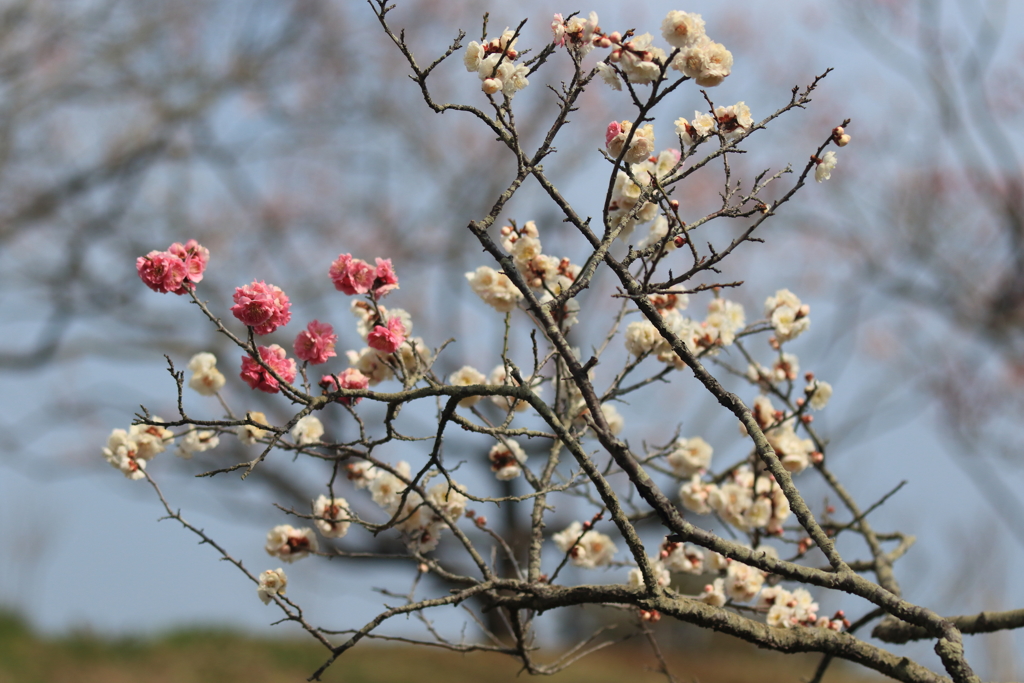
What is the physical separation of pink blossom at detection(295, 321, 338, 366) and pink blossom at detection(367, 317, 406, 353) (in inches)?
3.7

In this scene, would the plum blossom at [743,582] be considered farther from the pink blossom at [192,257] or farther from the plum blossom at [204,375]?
the pink blossom at [192,257]

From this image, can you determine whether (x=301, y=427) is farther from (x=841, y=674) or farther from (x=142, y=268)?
(x=841, y=674)

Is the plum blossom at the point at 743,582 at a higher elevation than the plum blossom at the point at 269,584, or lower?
higher

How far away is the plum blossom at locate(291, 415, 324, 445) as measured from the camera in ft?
7.18

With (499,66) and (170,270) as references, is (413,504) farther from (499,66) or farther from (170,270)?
(499,66)

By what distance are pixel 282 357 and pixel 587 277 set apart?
2.75 feet

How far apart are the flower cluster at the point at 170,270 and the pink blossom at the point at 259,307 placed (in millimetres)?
172

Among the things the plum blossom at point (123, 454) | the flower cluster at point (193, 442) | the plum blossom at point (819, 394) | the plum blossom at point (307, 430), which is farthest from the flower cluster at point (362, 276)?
the plum blossom at point (819, 394)

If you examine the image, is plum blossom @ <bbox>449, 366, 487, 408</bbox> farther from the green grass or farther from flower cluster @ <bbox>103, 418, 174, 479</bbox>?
the green grass

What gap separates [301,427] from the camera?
220 centimetres

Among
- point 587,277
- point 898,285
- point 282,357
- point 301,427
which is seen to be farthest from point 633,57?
point 898,285

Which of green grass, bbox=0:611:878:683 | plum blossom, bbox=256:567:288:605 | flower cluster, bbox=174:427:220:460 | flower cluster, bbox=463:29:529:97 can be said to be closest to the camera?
flower cluster, bbox=463:29:529:97

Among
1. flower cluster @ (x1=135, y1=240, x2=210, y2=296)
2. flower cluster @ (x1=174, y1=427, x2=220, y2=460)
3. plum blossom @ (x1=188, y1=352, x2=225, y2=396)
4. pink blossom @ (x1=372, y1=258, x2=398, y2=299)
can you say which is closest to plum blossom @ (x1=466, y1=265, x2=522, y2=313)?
pink blossom @ (x1=372, y1=258, x2=398, y2=299)

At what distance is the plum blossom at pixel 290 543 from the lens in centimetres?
215
